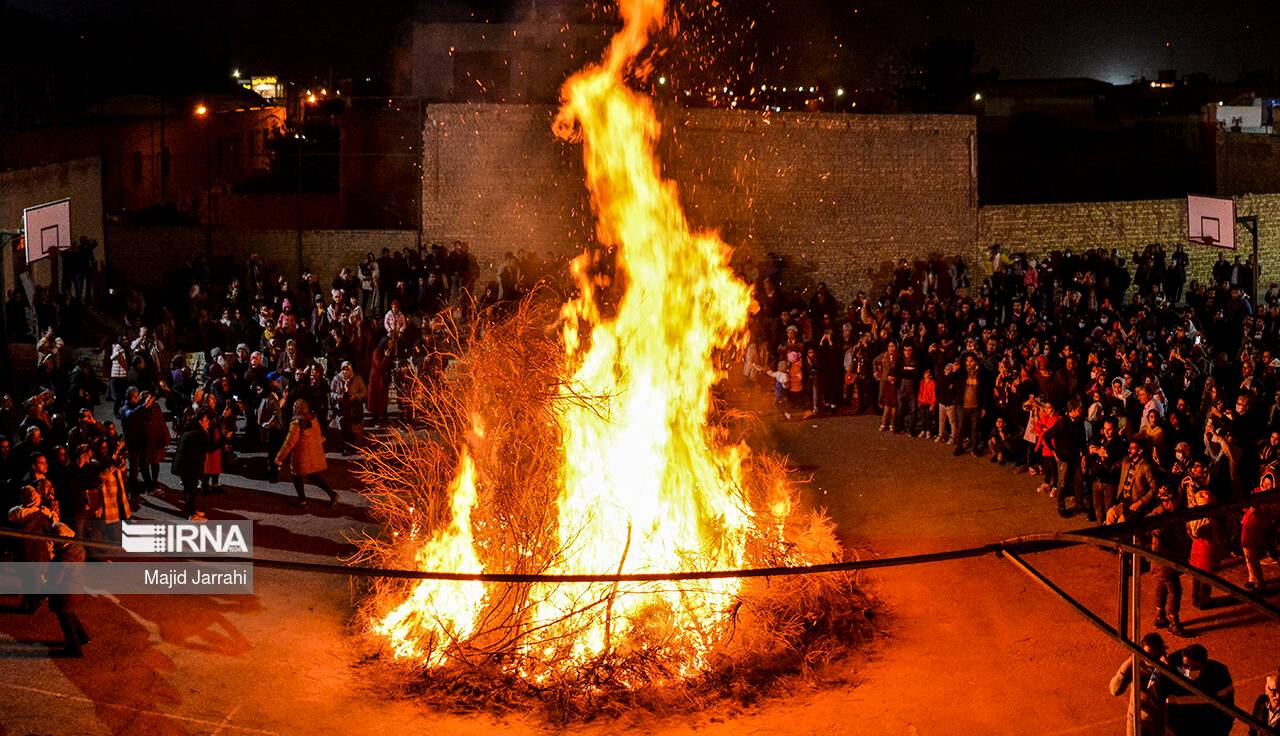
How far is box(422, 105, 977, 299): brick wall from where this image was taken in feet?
88.7

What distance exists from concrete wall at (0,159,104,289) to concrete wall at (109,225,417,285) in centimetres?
65

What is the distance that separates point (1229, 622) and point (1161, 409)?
154 inches

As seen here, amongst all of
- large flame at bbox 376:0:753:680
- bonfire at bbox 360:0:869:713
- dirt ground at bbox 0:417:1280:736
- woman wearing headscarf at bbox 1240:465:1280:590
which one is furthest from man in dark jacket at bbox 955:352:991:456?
woman wearing headscarf at bbox 1240:465:1280:590

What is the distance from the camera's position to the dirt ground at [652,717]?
32.7ft

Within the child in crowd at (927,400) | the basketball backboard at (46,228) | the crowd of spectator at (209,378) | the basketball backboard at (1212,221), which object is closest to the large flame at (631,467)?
the crowd of spectator at (209,378)

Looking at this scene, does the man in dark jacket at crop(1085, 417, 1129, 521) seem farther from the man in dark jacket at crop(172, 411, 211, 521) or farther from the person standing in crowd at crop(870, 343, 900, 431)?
the man in dark jacket at crop(172, 411, 211, 521)

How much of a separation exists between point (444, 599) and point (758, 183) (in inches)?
741

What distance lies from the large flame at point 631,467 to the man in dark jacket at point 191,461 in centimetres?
396

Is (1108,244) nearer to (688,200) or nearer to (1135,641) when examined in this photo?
(688,200)


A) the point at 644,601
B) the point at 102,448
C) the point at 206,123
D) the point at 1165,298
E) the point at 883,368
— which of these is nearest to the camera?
the point at 644,601

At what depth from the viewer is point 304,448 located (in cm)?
1484

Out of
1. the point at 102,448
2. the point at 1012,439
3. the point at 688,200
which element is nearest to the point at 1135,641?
the point at 102,448

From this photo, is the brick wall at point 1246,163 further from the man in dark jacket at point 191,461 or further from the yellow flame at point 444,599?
the yellow flame at point 444,599

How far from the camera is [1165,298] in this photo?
92.0ft
